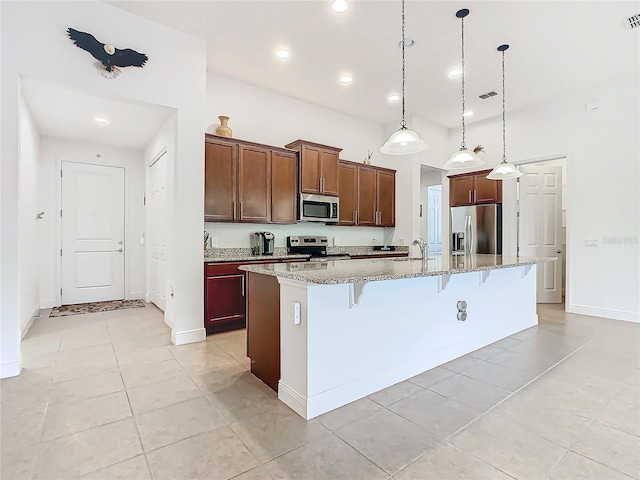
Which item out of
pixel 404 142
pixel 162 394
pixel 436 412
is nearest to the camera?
pixel 436 412

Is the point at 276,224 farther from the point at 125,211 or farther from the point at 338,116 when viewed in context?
the point at 125,211

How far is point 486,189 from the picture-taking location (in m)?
5.87

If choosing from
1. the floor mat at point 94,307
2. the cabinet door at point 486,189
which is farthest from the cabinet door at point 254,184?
the cabinet door at point 486,189

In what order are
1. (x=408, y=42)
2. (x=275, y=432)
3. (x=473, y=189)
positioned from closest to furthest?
(x=275, y=432) < (x=408, y=42) < (x=473, y=189)

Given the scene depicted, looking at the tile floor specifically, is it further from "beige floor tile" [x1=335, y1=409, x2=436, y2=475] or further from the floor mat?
the floor mat

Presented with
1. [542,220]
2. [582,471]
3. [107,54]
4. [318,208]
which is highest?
[107,54]

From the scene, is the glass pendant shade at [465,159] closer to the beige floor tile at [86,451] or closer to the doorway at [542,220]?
the doorway at [542,220]

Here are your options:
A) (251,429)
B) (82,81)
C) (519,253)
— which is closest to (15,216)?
(82,81)

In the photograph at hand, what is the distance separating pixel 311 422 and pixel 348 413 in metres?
0.25

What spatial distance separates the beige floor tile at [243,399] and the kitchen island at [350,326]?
8cm

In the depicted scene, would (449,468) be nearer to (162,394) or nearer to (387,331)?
(387,331)

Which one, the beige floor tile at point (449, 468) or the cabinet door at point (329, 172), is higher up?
the cabinet door at point (329, 172)

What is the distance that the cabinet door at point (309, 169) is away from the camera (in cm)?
476

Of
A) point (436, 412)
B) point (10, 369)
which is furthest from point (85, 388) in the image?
point (436, 412)
